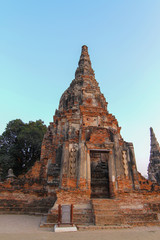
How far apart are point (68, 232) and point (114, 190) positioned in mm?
3879

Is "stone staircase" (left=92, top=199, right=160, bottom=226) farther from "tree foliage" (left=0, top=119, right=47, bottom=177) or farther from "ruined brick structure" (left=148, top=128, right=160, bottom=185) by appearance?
"ruined brick structure" (left=148, top=128, right=160, bottom=185)

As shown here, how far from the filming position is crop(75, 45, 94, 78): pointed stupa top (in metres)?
22.3

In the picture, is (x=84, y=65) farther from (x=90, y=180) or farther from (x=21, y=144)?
(x=90, y=180)

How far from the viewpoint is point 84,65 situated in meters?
23.6

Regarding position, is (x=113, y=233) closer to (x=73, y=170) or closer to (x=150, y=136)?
(x=73, y=170)

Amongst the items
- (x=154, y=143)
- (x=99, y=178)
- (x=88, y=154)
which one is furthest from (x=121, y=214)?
(x=154, y=143)

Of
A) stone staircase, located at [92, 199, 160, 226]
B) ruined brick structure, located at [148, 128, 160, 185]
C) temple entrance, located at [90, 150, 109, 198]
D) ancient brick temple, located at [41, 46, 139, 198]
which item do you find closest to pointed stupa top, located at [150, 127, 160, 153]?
ruined brick structure, located at [148, 128, 160, 185]

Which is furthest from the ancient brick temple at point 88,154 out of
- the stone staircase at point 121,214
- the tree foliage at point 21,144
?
the tree foliage at point 21,144

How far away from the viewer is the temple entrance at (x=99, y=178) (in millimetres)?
10844

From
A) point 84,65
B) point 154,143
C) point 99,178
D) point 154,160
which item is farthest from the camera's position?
point 154,143

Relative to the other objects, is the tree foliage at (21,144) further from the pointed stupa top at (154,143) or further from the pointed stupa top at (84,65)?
the pointed stupa top at (154,143)

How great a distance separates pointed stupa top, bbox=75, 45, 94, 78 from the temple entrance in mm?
12908

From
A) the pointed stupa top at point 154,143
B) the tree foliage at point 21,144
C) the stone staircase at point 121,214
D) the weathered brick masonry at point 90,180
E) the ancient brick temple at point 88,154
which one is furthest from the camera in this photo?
the pointed stupa top at point 154,143

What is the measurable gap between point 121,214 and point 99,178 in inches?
177
